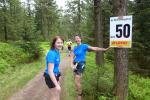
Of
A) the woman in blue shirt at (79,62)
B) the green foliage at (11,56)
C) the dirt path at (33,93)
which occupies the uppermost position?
the woman in blue shirt at (79,62)

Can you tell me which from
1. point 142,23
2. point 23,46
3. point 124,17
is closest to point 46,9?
point 23,46

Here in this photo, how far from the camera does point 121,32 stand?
7.82m

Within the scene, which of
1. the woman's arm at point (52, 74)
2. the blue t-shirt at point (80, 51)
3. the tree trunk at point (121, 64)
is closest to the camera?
the woman's arm at point (52, 74)

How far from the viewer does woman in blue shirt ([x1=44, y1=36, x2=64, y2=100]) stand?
674 centimetres

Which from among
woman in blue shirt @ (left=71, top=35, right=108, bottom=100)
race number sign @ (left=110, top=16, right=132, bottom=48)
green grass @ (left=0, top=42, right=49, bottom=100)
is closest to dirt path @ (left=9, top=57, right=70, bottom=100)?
green grass @ (left=0, top=42, right=49, bottom=100)

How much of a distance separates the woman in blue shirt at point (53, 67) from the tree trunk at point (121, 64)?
183 cm

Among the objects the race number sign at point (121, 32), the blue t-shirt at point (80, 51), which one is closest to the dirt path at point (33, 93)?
the blue t-shirt at point (80, 51)

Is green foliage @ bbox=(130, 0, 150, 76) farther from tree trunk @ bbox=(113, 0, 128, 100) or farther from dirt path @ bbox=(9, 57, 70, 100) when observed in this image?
tree trunk @ bbox=(113, 0, 128, 100)

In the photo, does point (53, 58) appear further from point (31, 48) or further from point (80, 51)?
point (31, 48)

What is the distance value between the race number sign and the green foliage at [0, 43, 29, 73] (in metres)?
12.2

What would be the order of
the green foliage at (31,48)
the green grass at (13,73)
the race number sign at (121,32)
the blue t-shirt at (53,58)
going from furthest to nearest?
the green foliage at (31,48) < the green grass at (13,73) < the race number sign at (121,32) < the blue t-shirt at (53,58)

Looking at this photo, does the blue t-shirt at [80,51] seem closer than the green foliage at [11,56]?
Yes

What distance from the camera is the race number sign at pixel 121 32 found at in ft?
25.1

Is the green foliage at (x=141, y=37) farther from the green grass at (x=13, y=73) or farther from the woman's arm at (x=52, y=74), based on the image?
the woman's arm at (x=52, y=74)
